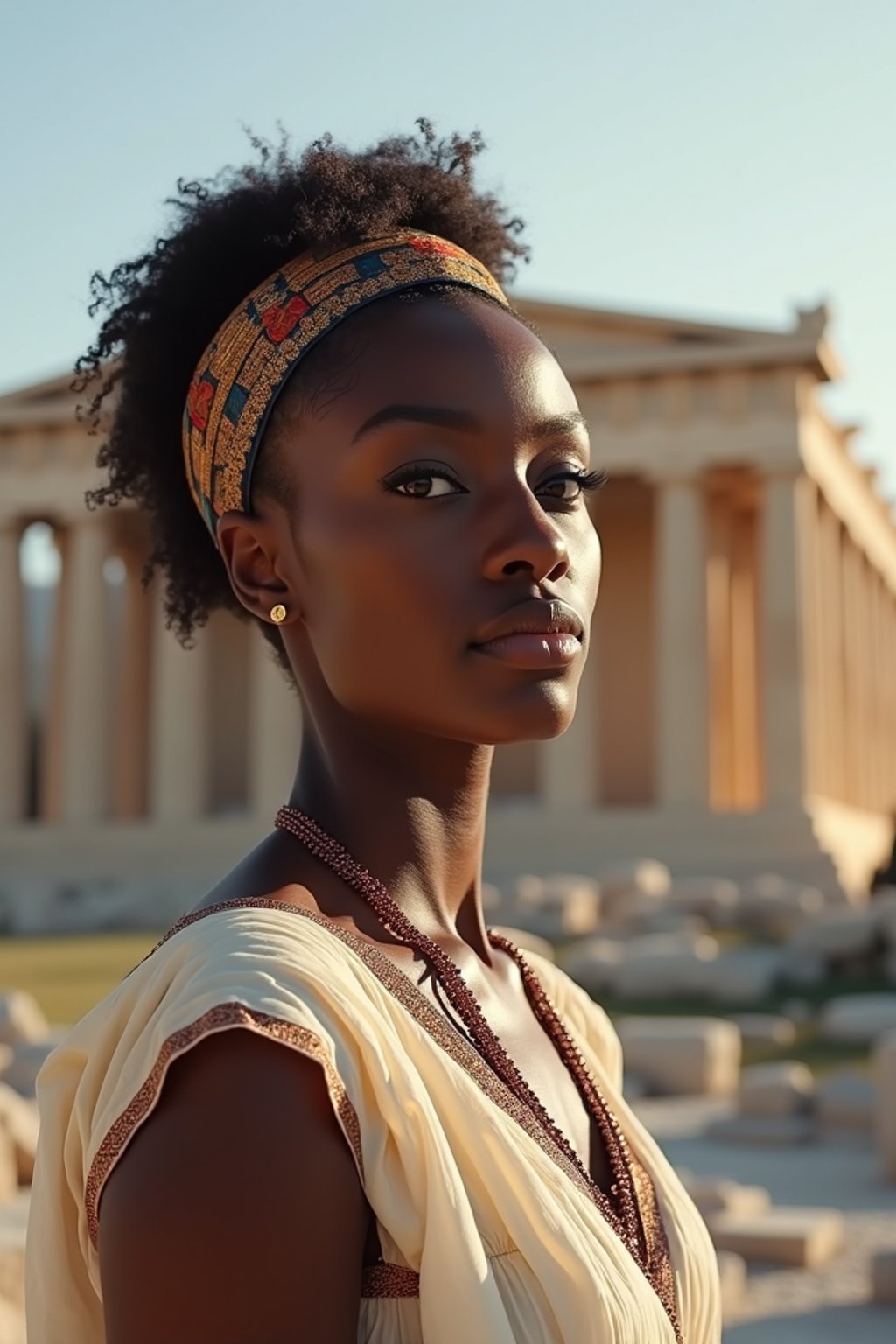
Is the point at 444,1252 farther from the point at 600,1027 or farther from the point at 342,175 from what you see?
the point at 342,175

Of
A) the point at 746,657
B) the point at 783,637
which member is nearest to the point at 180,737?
the point at 783,637

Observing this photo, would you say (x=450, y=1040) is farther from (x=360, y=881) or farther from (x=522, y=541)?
(x=522, y=541)

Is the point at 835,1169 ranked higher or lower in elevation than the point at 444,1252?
lower

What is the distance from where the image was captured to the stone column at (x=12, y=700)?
51750 mm

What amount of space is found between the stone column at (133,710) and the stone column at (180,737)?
19.4 feet

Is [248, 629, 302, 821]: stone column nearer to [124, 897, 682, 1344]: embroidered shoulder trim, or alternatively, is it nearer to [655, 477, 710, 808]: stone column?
[655, 477, 710, 808]: stone column

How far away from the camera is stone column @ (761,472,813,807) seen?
44188 mm

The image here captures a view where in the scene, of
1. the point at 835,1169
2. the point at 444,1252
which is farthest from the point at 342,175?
the point at 835,1169

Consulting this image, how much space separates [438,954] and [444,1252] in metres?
0.71

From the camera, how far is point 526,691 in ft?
9.13

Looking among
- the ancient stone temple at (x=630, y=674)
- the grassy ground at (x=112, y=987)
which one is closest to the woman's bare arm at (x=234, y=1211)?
the grassy ground at (x=112, y=987)

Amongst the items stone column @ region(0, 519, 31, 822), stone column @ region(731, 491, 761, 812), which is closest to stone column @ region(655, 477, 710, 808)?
stone column @ region(731, 491, 761, 812)

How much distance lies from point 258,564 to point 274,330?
1.26 feet

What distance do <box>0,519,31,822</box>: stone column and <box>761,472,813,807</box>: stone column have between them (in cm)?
2113
